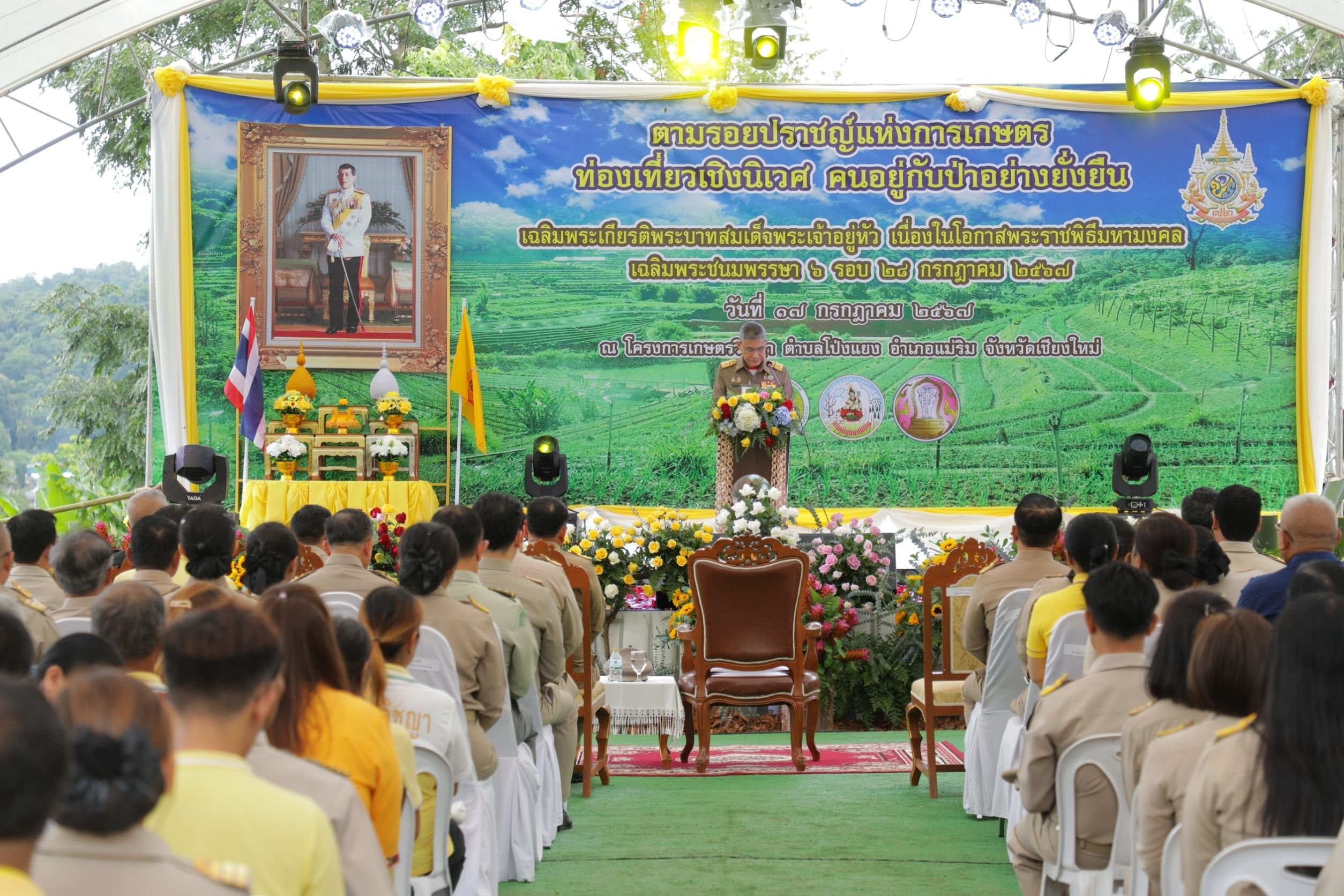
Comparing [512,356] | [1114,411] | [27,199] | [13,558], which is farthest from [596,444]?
[27,199]

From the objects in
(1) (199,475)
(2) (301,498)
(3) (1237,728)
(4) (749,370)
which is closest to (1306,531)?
(3) (1237,728)

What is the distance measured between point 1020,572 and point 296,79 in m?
6.78

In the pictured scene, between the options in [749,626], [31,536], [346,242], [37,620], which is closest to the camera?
[37,620]

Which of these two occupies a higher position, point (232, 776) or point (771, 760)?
point (232, 776)

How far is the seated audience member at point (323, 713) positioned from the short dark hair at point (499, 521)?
2512mm

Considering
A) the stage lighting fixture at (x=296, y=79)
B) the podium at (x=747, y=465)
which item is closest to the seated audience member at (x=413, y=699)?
the podium at (x=747, y=465)

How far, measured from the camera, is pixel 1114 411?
1152 cm

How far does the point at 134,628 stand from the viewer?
9.32 ft

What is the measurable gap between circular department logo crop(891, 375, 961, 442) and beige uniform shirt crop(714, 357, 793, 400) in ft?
6.24

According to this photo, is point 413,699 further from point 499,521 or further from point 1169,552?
point 1169,552

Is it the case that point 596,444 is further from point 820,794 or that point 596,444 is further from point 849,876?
point 849,876

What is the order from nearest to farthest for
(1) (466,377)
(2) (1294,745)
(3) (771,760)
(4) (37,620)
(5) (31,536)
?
1. (2) (1294,745)
2. (4) (37,620)
3. (5) (31,536)
4. (3) (771,760)
5. (1) (466,377)

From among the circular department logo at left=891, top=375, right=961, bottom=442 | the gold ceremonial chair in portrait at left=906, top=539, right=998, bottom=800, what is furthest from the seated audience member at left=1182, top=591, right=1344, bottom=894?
the circular department logo at left=891, top=375, right=961, bottom=442

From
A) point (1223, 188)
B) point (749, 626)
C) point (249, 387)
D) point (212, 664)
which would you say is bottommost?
point (749, 626)
